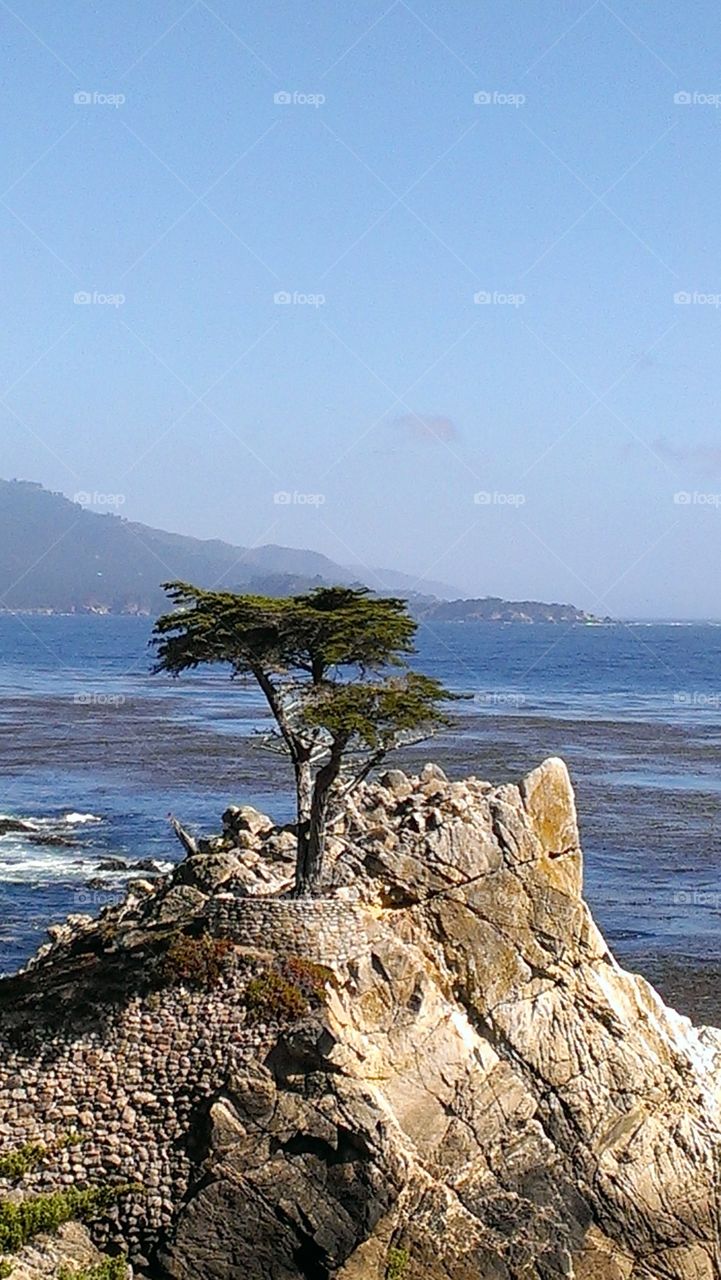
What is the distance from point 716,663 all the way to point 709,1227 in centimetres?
17002

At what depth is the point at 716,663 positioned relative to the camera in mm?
190500

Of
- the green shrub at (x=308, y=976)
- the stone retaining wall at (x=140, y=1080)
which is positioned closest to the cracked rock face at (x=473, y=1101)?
the green shrub at (x=308, y=976)

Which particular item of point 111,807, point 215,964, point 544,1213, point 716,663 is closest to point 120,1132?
point 215,964

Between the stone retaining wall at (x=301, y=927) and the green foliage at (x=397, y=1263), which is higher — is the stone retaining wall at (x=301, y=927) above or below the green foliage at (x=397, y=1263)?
above

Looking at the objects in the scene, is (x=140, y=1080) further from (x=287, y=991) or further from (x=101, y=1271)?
(x=101, y=1271)

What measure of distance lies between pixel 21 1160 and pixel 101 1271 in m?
2.32

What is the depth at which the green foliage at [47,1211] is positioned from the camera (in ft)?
73.5

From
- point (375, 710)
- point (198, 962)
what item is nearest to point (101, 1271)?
point (198, 962)

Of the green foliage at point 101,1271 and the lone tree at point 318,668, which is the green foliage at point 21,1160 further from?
the lone tree at point 318,668

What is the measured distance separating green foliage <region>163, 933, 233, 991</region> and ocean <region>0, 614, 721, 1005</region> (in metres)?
6.24

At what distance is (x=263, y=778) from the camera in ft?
221

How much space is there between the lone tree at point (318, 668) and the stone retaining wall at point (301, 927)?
879 millimetres

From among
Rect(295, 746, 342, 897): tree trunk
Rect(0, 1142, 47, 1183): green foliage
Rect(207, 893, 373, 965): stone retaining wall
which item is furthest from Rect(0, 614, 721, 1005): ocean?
Rect(0, 1142, 47, 1183): green foliage

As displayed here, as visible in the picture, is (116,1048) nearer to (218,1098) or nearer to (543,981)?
(218,1098)
